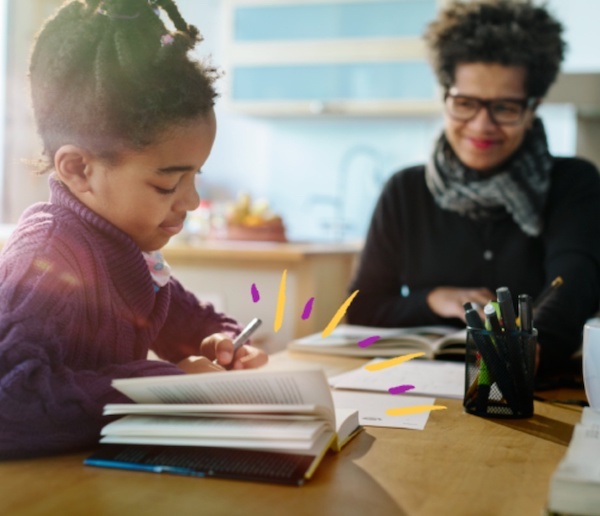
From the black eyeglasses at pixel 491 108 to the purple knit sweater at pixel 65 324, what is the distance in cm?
102

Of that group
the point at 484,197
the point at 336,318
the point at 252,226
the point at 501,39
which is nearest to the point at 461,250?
the point at 484,197

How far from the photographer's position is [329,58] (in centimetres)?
388

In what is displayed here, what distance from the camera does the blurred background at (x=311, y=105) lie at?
3.71 meters

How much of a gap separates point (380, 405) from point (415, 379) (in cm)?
18

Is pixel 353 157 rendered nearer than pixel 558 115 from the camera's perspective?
No

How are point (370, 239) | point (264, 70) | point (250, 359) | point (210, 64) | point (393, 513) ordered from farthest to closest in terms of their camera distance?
point (264, 70)
point (370, 239)
point (250, 359)
point (210, 64)
point (393, 513)

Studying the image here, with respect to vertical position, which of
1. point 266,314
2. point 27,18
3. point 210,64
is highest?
point 27,18

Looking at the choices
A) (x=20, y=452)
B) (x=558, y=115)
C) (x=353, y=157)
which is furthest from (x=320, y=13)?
(x=20, y=452)

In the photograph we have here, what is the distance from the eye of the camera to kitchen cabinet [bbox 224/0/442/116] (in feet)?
12.4

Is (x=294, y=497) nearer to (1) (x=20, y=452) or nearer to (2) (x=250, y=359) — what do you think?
(1) (x=20, y=452)

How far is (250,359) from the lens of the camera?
3.24 feet

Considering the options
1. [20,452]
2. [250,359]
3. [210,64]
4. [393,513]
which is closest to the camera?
[393,513]

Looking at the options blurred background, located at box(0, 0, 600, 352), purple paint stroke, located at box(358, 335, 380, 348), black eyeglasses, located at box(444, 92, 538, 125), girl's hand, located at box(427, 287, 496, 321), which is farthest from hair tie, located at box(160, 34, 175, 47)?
blurred background, located at box(0, 0, 600, 352)

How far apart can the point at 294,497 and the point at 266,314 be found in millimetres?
2483
